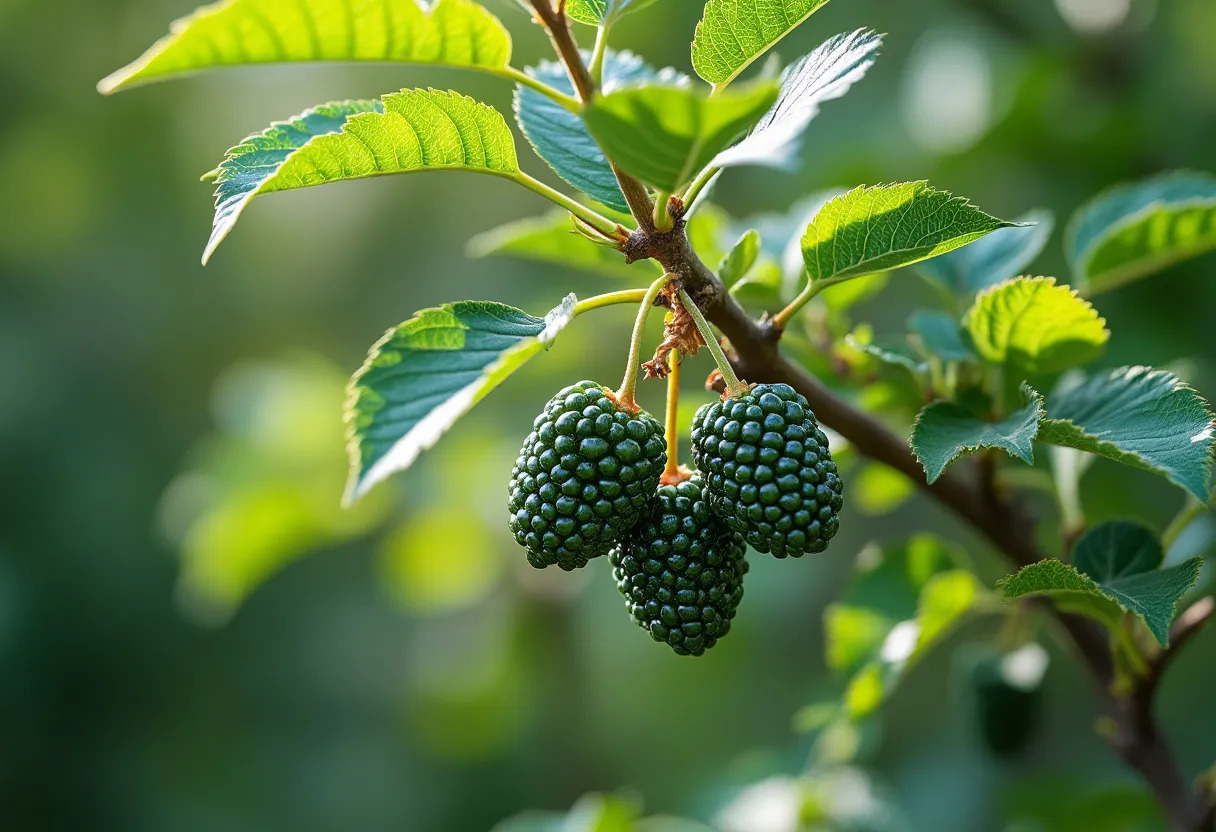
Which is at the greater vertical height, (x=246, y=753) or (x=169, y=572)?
(x=169, y=572)

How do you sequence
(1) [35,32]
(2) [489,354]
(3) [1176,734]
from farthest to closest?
(1) [35,32] < (3) [1176,734] < (2) [489,354]

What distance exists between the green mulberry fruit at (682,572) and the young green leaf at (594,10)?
0.55 m

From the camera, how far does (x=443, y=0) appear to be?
0.94m

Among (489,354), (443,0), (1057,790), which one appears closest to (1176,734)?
(1057,790)

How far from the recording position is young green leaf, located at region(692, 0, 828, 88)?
1118mm

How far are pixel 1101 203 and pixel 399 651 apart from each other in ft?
14.8

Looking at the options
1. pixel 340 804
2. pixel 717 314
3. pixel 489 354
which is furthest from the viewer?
pixel 340 804

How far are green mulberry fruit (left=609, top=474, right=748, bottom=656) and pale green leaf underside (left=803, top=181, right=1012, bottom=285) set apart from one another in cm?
33

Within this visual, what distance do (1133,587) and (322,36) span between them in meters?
1.08

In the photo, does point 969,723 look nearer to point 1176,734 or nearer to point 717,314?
point 717,314

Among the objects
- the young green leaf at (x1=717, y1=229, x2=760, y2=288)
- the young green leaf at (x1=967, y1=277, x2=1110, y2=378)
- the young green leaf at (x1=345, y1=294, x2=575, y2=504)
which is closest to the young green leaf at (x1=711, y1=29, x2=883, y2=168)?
the young green leaf at (x1=717, y1=229, x2=760, y2=288)

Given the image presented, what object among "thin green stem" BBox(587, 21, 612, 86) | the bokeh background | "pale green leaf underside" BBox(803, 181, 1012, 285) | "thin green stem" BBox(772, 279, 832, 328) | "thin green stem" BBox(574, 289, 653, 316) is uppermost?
"thin green stem" BBox(587, 21, 612, 86)

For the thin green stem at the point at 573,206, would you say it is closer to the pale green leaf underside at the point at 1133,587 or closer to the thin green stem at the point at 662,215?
the thin green stem at the point at 662,215

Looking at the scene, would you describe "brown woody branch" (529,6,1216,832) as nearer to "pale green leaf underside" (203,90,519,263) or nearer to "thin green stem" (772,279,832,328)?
"thin green stem" (772,279,832,328)
